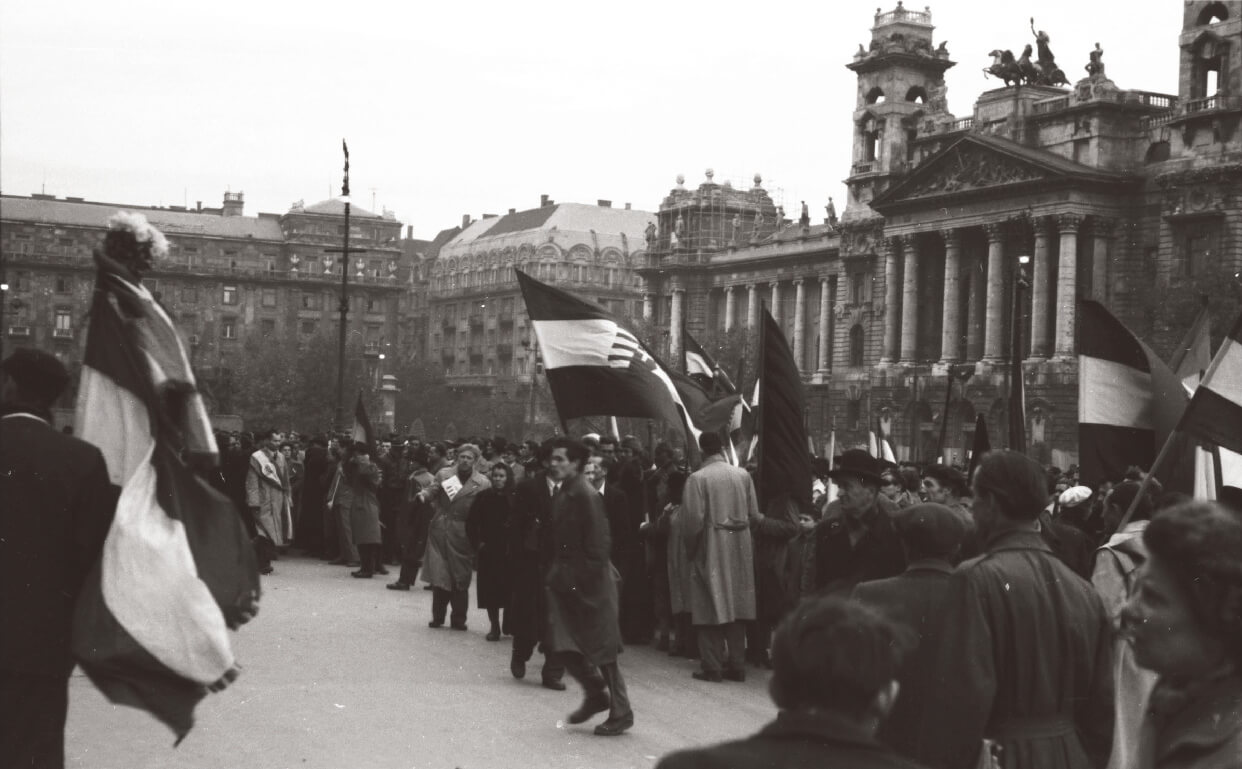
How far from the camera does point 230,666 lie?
5867 millimetres

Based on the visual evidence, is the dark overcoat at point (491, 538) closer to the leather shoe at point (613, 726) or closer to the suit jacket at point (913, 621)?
the leather shoe at point (613, 726)

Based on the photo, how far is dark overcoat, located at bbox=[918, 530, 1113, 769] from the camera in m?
5.82

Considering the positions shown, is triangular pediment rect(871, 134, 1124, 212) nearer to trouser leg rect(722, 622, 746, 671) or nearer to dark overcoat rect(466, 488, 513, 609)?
dark overcoat rect(466, 488, 513, 609)

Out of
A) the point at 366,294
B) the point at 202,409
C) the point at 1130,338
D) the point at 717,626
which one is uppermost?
the point at 366,294

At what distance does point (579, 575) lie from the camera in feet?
38.4

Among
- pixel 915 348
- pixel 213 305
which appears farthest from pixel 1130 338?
pixel 213 305

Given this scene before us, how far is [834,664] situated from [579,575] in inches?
334

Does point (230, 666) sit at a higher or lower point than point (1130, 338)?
lower

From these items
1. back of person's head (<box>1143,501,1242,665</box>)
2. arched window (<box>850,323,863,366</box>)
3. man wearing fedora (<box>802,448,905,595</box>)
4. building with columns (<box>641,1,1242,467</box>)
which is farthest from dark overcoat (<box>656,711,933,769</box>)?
arched window (<box>850,323,863,366</box>)

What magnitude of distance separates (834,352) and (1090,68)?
Answer: 22.4 m

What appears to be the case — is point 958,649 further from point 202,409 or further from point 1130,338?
point 1130,338

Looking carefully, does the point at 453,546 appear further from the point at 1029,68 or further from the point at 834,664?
the point at 1029,68

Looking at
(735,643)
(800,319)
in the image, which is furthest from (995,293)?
(735,643)

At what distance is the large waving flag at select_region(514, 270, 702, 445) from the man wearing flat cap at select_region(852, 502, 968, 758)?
23.1 ft
